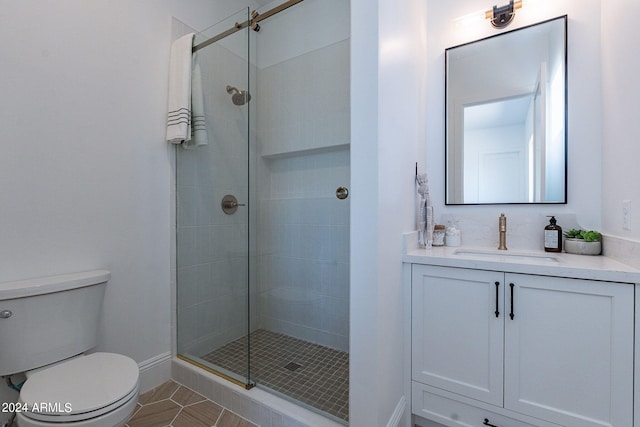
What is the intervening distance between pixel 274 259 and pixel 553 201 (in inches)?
69.5

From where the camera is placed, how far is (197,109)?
6.00 feet

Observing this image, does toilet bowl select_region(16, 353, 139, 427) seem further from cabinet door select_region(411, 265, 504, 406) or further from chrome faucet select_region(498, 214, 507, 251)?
chrome faucet select_region(498, 214, 507, 251)

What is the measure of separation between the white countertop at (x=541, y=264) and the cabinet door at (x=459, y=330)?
0.04 metres

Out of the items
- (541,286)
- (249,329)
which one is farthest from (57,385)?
(541,286)

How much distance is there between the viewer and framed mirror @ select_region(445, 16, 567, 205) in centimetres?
161

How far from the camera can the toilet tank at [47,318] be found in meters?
1.15

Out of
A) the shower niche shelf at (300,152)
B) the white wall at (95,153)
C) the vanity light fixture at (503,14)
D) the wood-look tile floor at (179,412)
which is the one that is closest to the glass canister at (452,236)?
the shower niche shelf at (300,152)

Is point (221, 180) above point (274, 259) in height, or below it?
above

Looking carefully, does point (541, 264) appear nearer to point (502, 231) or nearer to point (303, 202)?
point (502, 231)

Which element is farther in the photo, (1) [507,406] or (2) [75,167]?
(2) [75,167]

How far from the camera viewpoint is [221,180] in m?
1.90

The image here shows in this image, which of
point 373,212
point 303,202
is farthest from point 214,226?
point 373,212

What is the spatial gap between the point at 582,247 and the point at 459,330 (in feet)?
2.52

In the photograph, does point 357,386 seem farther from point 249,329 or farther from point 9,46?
point 9,46
